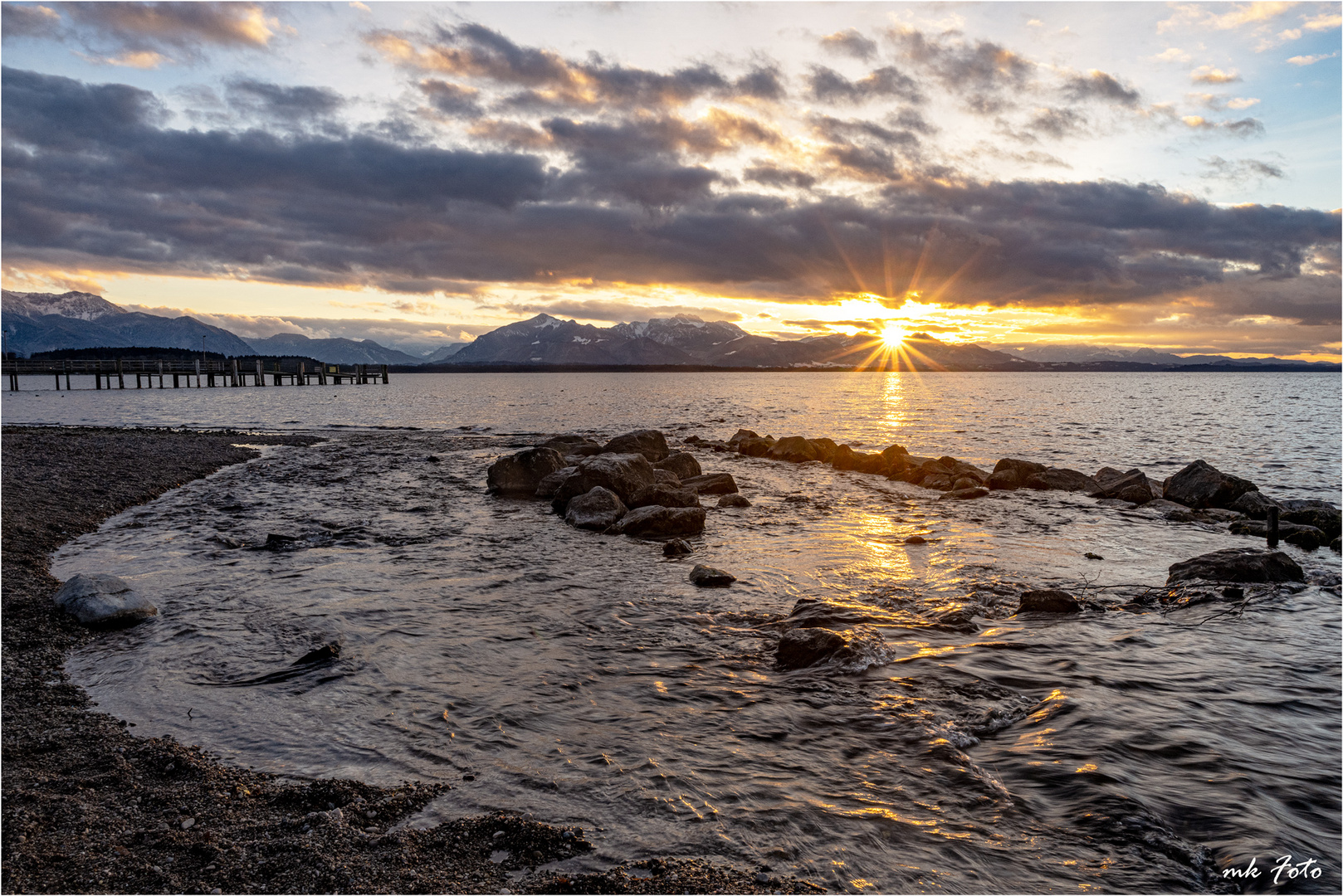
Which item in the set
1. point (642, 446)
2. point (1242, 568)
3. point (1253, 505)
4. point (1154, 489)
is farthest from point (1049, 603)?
point (642, 446)

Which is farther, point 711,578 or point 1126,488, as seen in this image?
point 1126,488

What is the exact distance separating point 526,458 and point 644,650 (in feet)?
54.3

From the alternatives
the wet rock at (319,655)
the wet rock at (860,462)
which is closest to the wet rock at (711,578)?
the wet rock at (319,655)

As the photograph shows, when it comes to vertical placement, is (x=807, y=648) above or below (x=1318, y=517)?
below

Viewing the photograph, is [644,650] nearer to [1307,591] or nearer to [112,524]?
[1307,591]

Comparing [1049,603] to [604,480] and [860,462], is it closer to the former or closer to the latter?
[604,480]

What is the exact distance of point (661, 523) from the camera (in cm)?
1939

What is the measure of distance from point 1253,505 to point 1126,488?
11.9 feet

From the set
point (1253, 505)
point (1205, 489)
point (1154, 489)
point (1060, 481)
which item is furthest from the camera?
point (1060, 481)

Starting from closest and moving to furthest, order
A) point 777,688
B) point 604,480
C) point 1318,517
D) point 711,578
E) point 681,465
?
point 777,688 < point 711,578 < point 1318,517 < point 604,480 < point 681,465

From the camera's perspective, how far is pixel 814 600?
43.6 ft

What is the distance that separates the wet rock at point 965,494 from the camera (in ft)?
84.6

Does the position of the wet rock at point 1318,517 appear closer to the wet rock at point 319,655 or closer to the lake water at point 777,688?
the lake water at point 777,688

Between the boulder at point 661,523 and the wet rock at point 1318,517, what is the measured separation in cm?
1718
